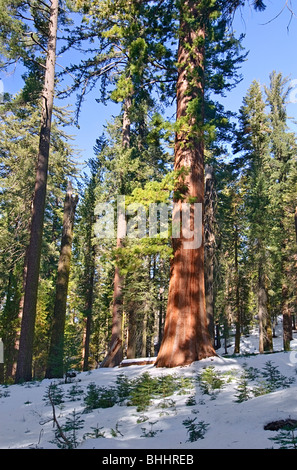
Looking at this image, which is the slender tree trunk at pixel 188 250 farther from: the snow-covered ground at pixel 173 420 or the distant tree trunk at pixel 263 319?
the distant tree trunk at pixel 263 319

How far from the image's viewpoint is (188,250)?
812cm

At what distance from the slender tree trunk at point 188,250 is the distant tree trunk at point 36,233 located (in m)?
5.04

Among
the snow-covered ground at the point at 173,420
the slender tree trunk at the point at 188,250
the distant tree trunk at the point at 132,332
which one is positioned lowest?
the distant tree trunk at the point at 132,332

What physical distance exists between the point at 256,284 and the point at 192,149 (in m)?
15.1

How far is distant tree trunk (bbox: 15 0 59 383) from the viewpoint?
34.3 feet

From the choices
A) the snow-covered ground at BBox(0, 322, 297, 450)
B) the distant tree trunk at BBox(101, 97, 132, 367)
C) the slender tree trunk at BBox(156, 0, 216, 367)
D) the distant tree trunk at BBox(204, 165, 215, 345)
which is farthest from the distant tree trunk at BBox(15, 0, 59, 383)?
the distant tree trunk at BBox(204, 165, 215, 345)

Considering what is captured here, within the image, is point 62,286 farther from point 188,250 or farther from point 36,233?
point 188,250

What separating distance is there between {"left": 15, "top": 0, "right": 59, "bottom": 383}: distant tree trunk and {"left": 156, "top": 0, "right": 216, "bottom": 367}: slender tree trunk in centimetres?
504

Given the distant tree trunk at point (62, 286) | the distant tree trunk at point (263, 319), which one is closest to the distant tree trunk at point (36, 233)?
the distant tree trunk at point (62, 286)

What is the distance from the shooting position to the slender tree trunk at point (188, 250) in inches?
297

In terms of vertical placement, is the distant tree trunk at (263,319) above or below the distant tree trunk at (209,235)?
below

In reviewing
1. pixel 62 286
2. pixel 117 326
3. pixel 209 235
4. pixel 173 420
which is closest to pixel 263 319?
pixel 209 235

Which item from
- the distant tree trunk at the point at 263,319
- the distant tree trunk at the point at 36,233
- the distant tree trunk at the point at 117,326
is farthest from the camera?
the distant tree trunk at the point at 263,319
